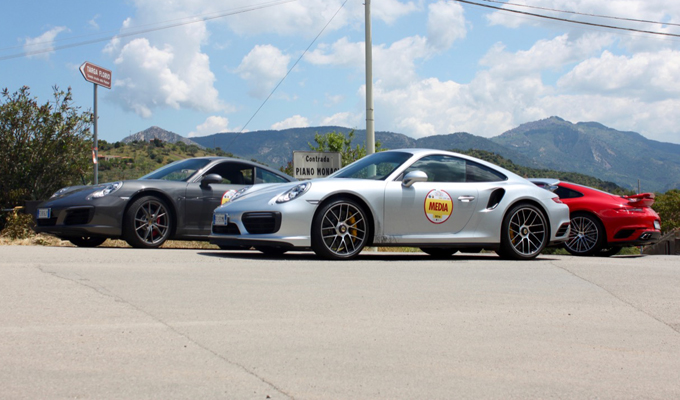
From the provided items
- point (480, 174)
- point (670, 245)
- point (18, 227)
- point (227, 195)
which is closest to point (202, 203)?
point (227, 195)

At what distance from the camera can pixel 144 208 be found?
31.5ft

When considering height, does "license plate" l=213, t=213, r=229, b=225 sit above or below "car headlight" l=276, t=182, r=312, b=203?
below

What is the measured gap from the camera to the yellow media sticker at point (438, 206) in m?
8.38

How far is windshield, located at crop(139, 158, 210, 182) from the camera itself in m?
10.3

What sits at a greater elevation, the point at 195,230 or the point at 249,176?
the point at 249,176

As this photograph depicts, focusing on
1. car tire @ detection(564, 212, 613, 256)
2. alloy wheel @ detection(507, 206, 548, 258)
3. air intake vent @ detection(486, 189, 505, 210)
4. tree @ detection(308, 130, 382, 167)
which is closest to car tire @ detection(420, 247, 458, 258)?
alloy wheel @ detection(507, 206, 548, 258)

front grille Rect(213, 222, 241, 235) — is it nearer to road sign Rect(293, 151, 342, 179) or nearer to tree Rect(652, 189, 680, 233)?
road sign Rect(293, 151, 342, 179)

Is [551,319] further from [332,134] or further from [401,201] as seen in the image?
[332,134]

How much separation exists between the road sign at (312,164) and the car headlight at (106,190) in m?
7.02

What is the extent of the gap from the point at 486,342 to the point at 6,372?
2.64m

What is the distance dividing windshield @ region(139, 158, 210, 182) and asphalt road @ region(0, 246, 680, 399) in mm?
3365

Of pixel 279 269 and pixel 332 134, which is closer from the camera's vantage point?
pixel 279 269

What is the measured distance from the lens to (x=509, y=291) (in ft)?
19.7

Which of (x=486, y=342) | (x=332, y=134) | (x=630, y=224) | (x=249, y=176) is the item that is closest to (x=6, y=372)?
(x=486, y=342)
